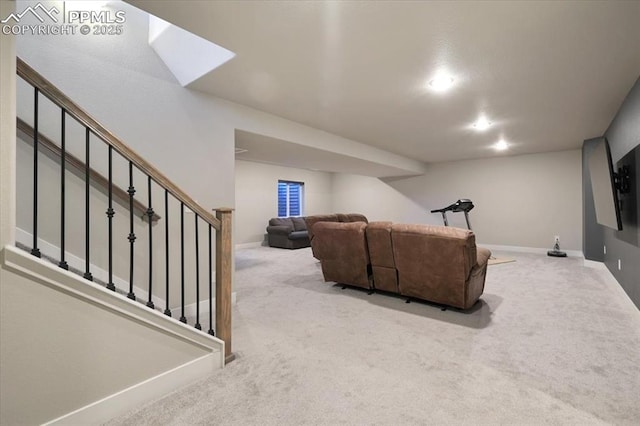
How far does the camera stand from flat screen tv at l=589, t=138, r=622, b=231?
288cm

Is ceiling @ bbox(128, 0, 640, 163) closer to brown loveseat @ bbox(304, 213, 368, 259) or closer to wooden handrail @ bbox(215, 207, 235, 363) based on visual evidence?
wooden handrail @ bbox(215, 207, 235, 363)

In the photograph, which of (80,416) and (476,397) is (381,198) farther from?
(80,416)

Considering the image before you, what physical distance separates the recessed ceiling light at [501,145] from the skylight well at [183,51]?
4.90m

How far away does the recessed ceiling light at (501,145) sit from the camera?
17.0 ft

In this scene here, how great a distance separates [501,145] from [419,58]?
420 cm

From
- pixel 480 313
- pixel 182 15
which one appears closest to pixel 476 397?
pixel 480 313

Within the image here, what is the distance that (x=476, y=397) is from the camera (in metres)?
1.66

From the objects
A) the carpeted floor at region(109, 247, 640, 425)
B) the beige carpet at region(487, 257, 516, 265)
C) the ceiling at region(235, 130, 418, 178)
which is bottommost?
the carpeted floor at region(109, 247, 640, 425)

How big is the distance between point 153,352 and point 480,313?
2.92 m

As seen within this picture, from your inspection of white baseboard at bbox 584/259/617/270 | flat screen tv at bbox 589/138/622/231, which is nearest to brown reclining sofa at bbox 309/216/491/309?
flat screen tv at bbox 589/138/622/231

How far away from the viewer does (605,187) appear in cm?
307

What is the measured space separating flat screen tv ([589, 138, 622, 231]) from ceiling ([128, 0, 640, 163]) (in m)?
0.62

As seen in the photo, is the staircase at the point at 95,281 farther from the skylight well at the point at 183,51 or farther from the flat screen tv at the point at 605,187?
the flat screen tv at the point at 605,187

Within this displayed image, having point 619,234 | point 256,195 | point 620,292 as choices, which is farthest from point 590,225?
point 256,195
